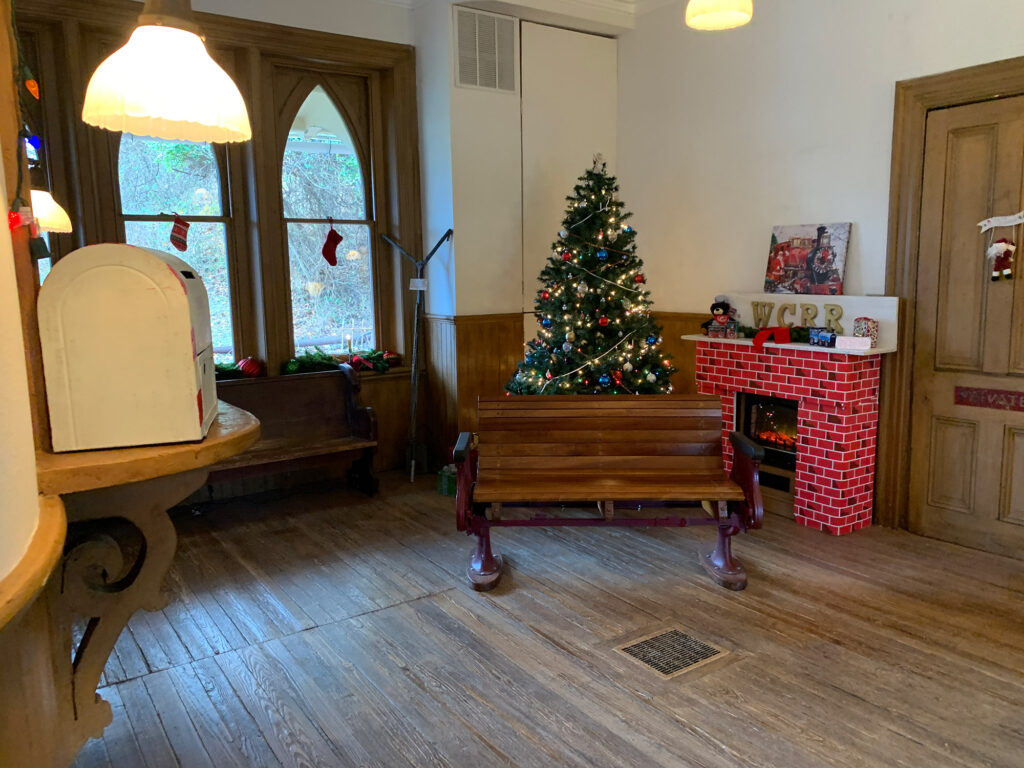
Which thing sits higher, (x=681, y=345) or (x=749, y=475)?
(x=681, y=345)

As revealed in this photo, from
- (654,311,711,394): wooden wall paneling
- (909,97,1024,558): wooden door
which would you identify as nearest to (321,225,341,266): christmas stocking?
(654,311,711,394): wooden wall paneling

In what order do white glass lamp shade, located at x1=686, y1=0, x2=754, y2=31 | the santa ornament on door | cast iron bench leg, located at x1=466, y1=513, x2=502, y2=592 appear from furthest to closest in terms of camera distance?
the santa ornament on door → cast iron bench leg, located at x1=466, y1=513, x2=502, y2=592 → white glass lamp shade, located at x1=686, y1=0, x2=754, y2=31

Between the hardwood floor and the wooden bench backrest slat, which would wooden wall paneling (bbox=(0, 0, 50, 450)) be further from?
the wooden bench backrest slat

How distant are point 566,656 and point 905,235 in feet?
9.27

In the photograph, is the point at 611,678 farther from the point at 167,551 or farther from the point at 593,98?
the point at 593,98

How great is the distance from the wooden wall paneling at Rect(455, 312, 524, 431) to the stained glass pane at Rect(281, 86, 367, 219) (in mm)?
1142

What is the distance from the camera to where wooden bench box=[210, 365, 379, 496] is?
4.77 metres

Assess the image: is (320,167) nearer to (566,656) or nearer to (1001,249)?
(566,656)

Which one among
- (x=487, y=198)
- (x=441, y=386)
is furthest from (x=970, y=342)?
(x=441, y=386)

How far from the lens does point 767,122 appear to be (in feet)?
15.6

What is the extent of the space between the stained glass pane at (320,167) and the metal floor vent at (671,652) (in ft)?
11.8

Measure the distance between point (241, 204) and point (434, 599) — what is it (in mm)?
2902

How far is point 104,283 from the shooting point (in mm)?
1528

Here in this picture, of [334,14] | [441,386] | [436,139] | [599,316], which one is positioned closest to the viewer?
[599,316]
